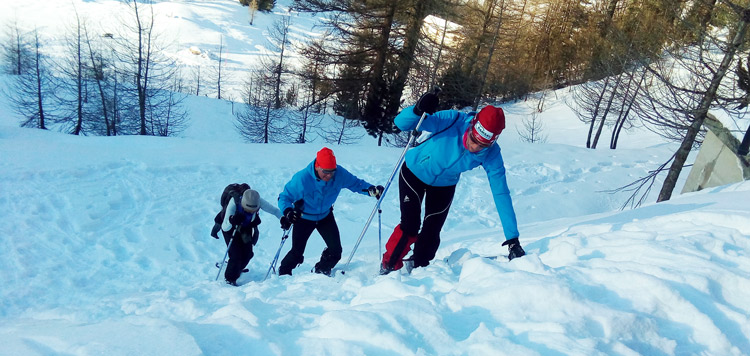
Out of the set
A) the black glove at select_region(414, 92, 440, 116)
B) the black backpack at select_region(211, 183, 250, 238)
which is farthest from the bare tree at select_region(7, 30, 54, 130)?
the black glove at select_region(414, 92, 440, 116)

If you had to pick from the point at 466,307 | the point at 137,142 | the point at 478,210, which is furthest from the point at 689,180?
the point at 137,142

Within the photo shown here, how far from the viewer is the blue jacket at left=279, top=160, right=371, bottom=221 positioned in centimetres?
501

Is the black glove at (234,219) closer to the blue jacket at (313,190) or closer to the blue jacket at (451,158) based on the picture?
the blue jacket at (313,190)

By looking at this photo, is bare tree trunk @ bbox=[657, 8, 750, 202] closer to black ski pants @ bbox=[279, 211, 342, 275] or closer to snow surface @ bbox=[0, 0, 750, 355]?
snow surface @ bbox=[0, 0, 750, 355]

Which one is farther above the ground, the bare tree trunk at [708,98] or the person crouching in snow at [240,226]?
the bare tree trunk at [708,98]

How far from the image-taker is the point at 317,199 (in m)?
5.15

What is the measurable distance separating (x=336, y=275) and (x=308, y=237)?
660mm

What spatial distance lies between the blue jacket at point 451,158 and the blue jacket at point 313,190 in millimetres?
1158

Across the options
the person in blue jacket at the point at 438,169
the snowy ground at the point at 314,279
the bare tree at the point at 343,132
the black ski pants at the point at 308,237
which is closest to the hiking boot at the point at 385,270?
the person in blue jacket at the point at 438,169

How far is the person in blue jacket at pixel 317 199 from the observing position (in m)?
4.86

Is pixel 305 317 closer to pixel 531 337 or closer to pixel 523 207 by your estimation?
pixel 531 337

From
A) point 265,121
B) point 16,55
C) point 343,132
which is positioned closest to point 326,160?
point 265,121

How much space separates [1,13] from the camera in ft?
135

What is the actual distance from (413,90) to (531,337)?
22.9m
